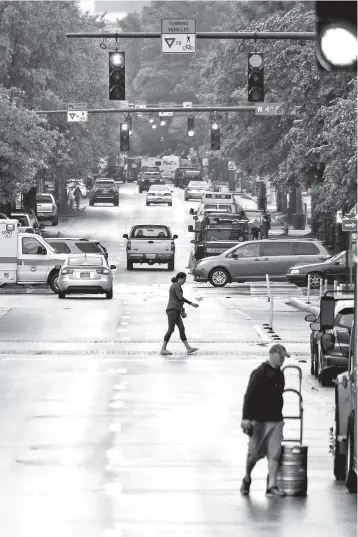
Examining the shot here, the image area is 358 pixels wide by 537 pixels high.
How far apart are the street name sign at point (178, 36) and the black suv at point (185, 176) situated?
104275 mm

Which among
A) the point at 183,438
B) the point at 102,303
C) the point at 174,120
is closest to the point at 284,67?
the point at 102,303

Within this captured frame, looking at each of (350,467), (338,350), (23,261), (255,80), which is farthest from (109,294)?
(350,467)

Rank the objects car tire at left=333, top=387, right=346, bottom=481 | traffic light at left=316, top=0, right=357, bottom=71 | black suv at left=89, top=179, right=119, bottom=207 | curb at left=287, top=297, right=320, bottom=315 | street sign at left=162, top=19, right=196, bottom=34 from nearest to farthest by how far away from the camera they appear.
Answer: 1. traffic light at left=316, top=0, right=357, bottom=71
2. car tire at left=333, top=387, right=346, bottom=481
3. street sign at left=162, top=19, right=196, bottom=34
4. curb at left=287, top=297, right=320, bottom=315
5. black suv at left=89, top=179, right=119, bottom=207

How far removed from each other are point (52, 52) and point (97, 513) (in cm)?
6638

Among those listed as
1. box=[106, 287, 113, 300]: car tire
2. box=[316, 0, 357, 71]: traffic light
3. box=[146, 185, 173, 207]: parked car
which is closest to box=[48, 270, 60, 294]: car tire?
box=[106, 287, 113, 300]: car tire

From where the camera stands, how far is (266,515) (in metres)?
14.0

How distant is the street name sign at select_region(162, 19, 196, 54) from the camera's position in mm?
31344

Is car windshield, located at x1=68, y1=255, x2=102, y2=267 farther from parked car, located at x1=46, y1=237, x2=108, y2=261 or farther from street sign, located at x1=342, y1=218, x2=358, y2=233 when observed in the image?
street sign, located at x1=342, y1=218, x2=358, y2=233

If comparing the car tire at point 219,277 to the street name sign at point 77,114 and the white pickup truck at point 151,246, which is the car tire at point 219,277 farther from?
the street name sign at point 77,114

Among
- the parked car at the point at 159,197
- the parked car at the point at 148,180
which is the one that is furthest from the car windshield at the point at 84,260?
the parked car at the point at 148,180

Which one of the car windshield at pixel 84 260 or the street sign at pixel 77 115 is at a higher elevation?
the street sign at pixel 77 115

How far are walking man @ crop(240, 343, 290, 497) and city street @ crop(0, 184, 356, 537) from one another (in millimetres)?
347

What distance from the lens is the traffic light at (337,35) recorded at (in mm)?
8922

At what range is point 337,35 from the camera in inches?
355
